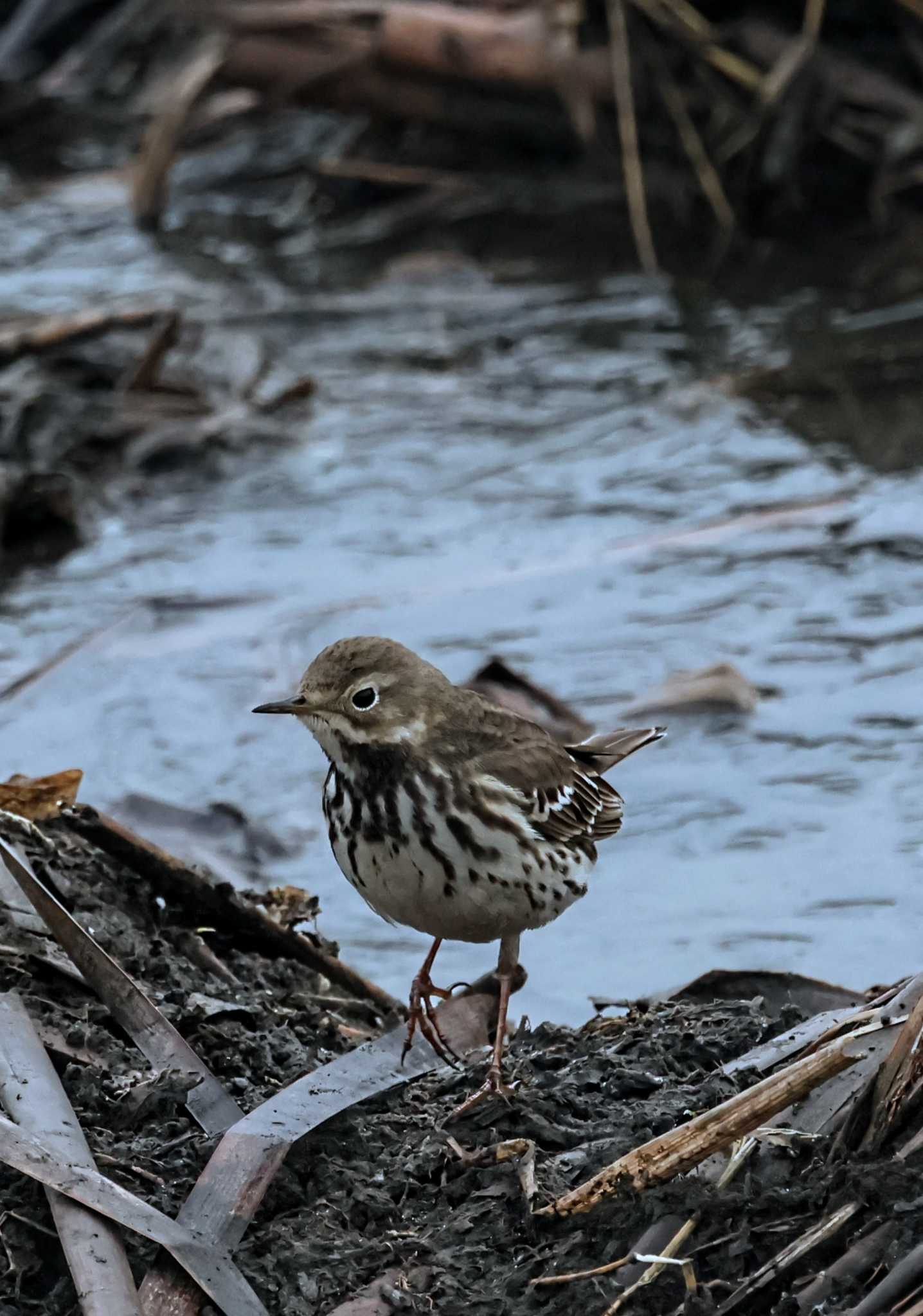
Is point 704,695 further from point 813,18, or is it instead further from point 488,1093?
point 813,18

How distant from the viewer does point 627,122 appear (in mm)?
12008

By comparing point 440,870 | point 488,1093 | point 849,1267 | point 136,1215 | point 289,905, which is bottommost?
point 289,905

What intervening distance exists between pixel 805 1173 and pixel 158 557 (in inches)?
251

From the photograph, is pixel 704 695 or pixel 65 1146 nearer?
pixel 65 1146

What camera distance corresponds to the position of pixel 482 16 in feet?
40.9

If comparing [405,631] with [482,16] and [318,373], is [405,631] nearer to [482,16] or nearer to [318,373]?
[318,373]

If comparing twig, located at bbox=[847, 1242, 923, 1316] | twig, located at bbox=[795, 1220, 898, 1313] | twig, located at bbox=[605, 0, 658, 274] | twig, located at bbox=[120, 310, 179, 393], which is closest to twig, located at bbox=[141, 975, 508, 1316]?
twig, located at bbox=[795, 1220, 898, 1313]

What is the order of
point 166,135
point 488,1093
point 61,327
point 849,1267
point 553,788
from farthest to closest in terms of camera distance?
point 166,135 → point 61,327 → point 553,788 → point 488,1093 → point 849,1267

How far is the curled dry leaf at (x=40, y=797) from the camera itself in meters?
5.25

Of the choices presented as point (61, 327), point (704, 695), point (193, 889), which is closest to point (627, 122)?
point (61, 327)

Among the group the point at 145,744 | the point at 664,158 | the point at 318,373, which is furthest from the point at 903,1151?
the point at 664,158

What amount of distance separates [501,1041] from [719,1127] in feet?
2.59

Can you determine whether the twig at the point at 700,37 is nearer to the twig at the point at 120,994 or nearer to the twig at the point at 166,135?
the twig at the point at 166,135

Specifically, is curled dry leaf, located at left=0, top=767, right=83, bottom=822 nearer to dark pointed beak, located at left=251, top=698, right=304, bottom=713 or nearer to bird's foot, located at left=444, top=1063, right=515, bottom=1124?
dark pointed beak, located at left=251, top=698, right=304, bottom=713
